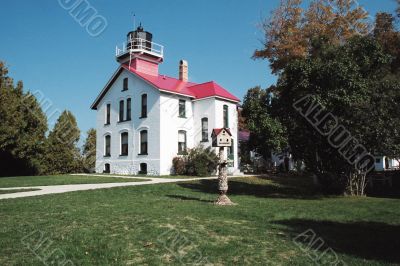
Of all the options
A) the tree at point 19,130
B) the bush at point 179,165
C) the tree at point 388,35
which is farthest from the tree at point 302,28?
the tree at point 19,130

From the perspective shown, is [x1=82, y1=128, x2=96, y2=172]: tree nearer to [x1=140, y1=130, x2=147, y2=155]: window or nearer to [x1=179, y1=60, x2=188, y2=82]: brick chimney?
[x1=140, y1=130, x2=147, y2=155]: window

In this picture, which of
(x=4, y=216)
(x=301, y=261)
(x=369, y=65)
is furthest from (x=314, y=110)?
(x=4, y=216)

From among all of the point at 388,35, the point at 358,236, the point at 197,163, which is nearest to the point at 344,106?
the point at 358,236

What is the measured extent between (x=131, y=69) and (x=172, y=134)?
271 inches

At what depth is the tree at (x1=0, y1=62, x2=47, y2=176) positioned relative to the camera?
26.8 m

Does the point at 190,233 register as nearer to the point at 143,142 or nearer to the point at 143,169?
the point at 143,169

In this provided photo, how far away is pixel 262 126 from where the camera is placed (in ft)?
53.4

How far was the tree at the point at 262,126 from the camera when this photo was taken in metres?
15.9

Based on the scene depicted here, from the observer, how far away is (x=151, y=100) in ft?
96.6

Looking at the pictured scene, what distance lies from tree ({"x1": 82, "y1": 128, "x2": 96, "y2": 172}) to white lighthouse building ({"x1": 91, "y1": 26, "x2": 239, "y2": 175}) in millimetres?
3007

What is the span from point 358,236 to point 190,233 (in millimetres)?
3532

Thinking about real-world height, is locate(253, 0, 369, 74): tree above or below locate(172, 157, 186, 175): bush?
above

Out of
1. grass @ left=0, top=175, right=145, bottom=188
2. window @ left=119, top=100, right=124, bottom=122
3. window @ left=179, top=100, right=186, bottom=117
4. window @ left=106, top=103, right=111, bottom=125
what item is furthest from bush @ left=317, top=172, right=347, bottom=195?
window @ left=106, top=103, right=111, bottom=125

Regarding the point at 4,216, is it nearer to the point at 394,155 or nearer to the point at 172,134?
the point at 394,155
